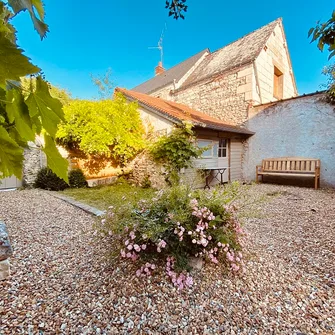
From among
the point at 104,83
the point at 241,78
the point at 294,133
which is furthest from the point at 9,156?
the point at 104,83

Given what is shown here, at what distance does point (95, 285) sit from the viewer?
1858 millimetres

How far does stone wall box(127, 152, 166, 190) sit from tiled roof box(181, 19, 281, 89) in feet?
19.8

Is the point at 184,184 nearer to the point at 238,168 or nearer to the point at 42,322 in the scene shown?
the point at 42,322

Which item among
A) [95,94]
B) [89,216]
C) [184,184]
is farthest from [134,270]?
[95,94]

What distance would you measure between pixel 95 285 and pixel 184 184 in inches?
58.3

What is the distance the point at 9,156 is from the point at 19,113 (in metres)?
0.09

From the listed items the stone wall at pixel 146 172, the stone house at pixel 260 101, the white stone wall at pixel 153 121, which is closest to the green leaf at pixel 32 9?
the stone wall at pixel 146 172

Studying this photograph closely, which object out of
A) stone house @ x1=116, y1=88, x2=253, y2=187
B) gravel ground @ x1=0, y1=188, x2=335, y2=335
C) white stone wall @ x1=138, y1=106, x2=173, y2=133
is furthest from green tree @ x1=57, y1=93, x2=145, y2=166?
gravel ground @ x1=0, y1=188, x2=335, y2=335

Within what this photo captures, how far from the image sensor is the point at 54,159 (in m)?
0.41

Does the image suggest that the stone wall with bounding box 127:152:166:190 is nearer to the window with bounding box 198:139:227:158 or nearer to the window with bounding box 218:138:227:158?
the window with bounding box 198:139:227:158

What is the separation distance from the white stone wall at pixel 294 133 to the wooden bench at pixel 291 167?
0.70 ft

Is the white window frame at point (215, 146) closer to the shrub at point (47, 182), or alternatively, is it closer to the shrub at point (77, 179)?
the shrub at point (77, 179)

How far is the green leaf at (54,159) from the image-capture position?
0.40 meters

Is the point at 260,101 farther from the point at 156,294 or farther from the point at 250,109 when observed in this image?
the point at 156,294
